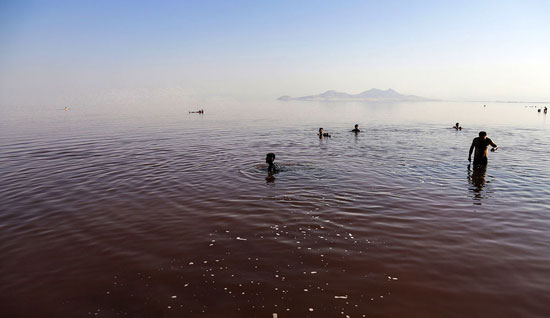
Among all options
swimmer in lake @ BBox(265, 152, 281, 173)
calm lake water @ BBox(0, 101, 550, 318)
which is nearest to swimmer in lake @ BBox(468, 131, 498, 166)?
calm lake water @ BBox(0, 101, 550, 318)

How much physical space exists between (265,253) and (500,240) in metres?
6.04

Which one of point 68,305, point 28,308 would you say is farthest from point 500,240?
point 28,308

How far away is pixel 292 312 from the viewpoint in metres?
5.45

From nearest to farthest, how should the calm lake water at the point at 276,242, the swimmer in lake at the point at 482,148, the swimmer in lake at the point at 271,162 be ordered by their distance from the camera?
the calm lake water at the point at 276,242 → the swimmer in lake at the point at 271,162 → the swimmer in lake at the point at 482,148

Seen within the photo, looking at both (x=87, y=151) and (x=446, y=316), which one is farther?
(x=87, y=151)

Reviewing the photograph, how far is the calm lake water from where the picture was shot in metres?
5.74

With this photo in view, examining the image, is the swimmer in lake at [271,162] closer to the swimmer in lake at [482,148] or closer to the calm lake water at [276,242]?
the calm lake water at [276,242]

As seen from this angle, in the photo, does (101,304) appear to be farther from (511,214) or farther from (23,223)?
(511,214)

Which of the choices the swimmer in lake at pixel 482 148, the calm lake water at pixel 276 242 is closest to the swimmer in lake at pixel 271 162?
the calm lake water at pixel 276 242

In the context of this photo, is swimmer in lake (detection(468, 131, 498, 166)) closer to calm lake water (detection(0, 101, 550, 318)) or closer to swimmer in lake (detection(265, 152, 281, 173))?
calm lake water (detection(0, 101, 550, 318))

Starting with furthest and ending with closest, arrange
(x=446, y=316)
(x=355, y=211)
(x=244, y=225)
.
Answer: (x=355, y=211)
(x=244, y=225)
(x=446, y=316)

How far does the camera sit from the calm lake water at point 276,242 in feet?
18.8

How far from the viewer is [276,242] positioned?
7.96 m

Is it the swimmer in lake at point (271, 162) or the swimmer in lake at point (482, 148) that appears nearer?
the swimmer in lake at point (271, 162)
